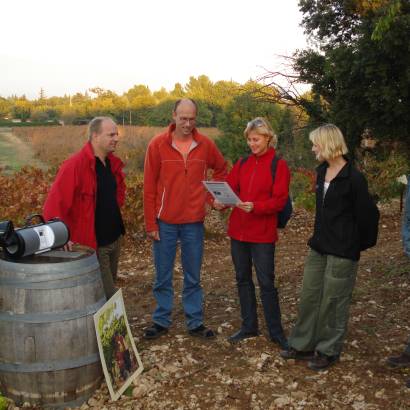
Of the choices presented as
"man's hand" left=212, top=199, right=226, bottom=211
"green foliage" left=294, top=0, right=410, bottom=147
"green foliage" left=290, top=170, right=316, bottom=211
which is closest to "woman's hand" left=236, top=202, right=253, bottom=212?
"man's hand" left=212, top=199, right=226, bottom=211

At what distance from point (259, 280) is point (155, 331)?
3.39ft

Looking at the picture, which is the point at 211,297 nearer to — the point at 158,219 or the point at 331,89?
the point at 158,219

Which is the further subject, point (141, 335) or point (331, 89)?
point (331, 89)

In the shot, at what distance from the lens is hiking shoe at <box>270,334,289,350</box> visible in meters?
4.25

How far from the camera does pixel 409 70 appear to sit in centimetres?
1012

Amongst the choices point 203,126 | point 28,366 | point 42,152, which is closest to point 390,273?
point 28,366

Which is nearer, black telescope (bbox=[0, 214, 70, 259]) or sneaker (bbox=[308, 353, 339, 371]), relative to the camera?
black telescope (bbox=[0, 214, 70, 259])

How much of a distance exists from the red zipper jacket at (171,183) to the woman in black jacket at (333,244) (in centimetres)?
101

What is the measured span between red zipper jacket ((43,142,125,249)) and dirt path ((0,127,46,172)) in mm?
15493

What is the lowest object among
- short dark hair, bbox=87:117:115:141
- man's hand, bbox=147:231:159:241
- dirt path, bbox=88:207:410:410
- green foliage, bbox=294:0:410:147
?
dirt path, bbox=88:207:410:410

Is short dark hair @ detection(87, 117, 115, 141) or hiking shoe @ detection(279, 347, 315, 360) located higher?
short dark hair @ detection(87, 117, 115, 141)

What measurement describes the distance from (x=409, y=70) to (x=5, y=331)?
907 centimetres

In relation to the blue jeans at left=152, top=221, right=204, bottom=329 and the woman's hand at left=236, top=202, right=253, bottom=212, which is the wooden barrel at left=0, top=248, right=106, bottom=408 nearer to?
the blue jeans at left=152, top=221, right=204, bottom=329

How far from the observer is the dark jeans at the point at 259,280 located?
4141mm
